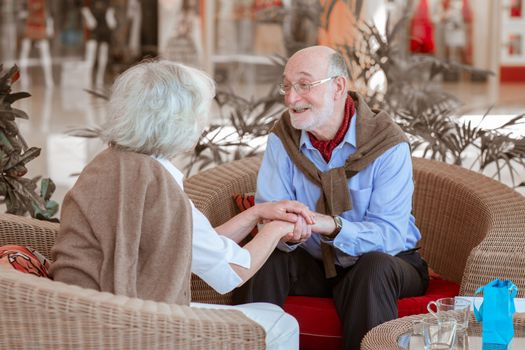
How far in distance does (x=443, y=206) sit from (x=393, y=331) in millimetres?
1361

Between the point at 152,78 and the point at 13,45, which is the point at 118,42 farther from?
the point at 152,78

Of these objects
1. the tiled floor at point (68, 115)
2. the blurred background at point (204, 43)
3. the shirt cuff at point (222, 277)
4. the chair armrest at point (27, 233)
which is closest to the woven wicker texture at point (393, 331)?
the shirt cuff at point (222, 277)

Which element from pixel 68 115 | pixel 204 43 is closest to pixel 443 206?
pixel 68 115

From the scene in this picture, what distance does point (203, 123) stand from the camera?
2.67 metres

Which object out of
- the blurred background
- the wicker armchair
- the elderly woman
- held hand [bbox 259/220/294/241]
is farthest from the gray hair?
the blurred background

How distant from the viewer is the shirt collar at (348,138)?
11.6 feet

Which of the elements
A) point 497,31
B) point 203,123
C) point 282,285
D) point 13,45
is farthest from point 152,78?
point 13,45

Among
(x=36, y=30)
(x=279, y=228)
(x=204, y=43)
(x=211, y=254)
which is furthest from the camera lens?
(x=36, y=30)

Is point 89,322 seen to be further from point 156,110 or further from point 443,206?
point 443,206

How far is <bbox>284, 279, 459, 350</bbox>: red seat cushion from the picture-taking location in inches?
132

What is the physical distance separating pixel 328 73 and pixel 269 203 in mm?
511

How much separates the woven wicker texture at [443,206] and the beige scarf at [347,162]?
40 centimetres

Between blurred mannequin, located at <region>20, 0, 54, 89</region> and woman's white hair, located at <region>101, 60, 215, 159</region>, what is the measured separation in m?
13.0

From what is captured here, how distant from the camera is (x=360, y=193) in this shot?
11.5 feet
